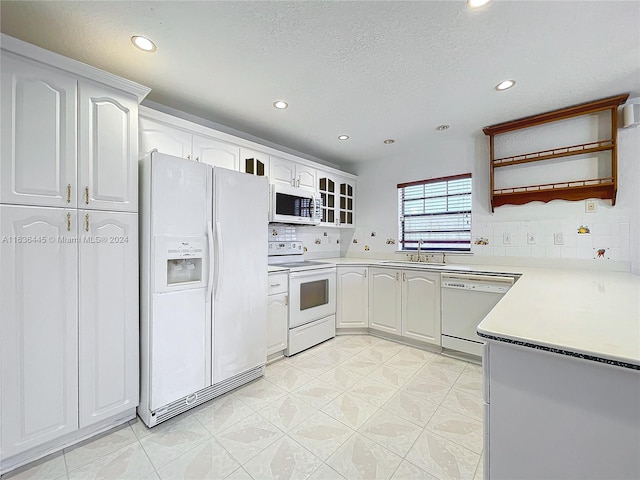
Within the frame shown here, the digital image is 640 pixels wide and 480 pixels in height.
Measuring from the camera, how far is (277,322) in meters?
2.63

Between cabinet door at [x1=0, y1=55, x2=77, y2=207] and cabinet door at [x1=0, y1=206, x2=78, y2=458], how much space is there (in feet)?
0.33

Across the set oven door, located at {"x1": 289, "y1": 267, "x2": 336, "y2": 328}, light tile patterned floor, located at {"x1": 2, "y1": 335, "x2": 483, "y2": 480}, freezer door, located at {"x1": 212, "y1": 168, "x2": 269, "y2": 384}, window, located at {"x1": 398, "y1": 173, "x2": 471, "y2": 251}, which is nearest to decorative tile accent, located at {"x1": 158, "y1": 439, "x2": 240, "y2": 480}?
light tile patterned floor, located at {"x1": 2, "y1": 335, "x2": 483, "y2": 480}

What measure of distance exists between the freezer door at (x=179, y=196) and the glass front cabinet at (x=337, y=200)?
1897mm

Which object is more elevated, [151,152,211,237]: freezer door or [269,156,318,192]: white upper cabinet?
[269,156,318,192]: white upper cabinet

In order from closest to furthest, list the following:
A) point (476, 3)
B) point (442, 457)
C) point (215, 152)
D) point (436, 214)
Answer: point (476, 3)
point (442, 457)
point (215, 152)
point (436, 214)

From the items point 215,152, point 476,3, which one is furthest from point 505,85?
point 215,152

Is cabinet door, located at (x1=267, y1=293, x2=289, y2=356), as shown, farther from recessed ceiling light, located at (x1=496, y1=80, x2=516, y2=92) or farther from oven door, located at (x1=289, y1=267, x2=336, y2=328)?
recessed ceiling light, located at (x1=496, y1=80, x2=516, y2=92)

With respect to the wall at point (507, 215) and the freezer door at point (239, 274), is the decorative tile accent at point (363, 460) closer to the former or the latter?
the freezer door at point (239, 274)

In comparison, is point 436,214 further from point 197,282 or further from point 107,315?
point 107,315

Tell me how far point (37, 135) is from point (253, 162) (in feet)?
5.29

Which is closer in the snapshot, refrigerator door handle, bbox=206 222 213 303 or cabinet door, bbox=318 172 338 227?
refrigerator door handle, bbox=206 222 213 303

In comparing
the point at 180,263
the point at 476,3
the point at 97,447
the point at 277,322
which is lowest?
the point at 97,447

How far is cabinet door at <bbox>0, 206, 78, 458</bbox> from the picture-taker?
4.52 ft

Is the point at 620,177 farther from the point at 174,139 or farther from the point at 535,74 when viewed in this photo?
the point at 174,139
